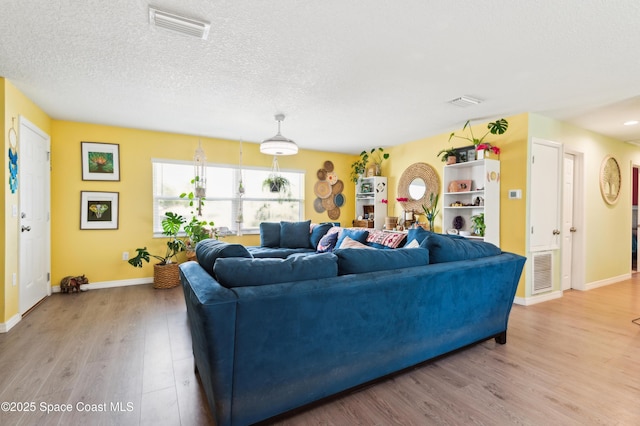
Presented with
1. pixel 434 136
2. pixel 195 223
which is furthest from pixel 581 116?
pixel 195 223

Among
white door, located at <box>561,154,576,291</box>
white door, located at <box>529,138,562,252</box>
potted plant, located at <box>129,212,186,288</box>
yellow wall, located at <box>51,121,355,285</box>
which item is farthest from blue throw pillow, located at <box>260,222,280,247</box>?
white door, located at <box>561,154,576,291</box>

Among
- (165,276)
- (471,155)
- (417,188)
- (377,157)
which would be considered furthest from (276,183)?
(471,155)

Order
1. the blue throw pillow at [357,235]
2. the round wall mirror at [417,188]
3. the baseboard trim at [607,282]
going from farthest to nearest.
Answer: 1. the round wall mirror at [417,188]
2. the baseboard trim at [607,282]
3. the blue throw pillow at [357,235]

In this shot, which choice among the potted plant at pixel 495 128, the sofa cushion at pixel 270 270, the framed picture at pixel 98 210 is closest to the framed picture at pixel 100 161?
the framed picture at pixel 98 210

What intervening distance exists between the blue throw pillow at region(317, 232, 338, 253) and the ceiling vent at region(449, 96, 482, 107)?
7.96 feet

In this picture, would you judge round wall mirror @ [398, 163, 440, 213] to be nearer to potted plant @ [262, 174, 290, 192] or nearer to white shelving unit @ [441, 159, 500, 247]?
white shelving unit @ [441, 159, 500, 247]

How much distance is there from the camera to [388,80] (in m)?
2.97

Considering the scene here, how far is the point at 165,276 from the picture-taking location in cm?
456

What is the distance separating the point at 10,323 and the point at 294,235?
352 cm

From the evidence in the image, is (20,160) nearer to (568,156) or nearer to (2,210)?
(2,210)

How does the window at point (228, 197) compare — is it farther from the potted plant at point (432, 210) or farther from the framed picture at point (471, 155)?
the framed picture at point (471, 155)

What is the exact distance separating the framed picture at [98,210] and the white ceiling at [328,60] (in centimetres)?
114

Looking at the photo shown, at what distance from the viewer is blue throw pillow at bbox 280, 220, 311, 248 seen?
515cm

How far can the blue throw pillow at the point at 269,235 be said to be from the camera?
517 cm
